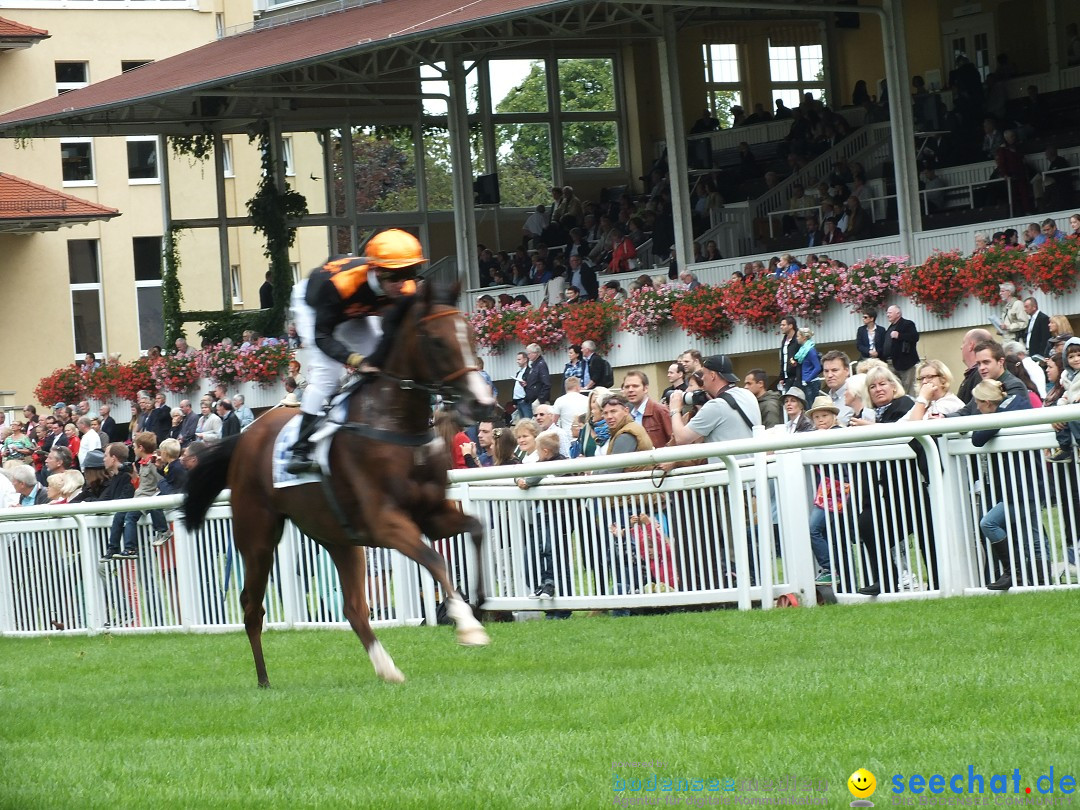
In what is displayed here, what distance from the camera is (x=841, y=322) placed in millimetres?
21328

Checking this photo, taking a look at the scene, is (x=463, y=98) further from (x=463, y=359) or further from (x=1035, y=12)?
(x=463, y=359)

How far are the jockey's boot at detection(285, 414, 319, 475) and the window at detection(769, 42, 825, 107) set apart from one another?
26.5 m

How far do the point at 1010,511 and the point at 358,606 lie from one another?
12.5 ft

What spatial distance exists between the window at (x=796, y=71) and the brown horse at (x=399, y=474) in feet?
86.9

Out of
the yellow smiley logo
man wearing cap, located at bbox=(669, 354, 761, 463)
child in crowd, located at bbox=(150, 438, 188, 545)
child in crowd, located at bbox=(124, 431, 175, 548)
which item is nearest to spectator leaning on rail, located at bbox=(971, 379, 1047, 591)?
man wearing cap, located at bbox=(669, 354, 761, 463)

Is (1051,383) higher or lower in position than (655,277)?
A: lower

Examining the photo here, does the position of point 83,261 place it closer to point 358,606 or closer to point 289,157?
point 289,157

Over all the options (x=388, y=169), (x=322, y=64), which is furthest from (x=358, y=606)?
(x=388, y=169)

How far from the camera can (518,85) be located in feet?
111

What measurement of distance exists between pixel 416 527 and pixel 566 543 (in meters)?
3.06

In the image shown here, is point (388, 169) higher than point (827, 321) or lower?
higher

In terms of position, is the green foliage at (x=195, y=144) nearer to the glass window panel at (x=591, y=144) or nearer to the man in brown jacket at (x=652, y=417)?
the glass window panel at (x=591, y=144)

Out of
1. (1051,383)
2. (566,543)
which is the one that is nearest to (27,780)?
(566,543)

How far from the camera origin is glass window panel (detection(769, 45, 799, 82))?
113 ft
